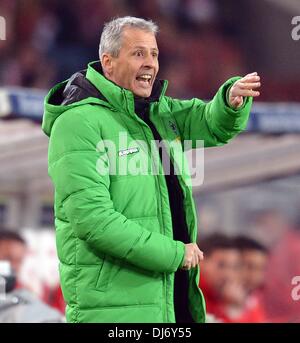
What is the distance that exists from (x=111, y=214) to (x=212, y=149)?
2276 millimetres

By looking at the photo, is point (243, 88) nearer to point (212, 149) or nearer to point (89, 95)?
point (89, 95)

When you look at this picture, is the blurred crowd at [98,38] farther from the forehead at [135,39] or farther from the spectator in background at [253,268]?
the forehead at [135,39]

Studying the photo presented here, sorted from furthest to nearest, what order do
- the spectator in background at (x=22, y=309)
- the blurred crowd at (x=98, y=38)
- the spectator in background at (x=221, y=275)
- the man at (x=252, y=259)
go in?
the blurred crowd at (x=98, y=38)
the man at (x=252, y=259)
the spectator in background at (x=221, y=275)
the spectator in background at (x=22, y=309)

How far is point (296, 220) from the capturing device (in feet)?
13.2

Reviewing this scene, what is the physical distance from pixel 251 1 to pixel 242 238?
1.20m

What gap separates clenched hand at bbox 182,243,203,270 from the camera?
1.89 meters

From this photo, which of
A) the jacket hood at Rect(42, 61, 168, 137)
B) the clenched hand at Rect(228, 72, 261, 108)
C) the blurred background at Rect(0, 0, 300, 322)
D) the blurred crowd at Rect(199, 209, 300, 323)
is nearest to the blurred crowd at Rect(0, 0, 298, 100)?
the blurred background at Rect(0, 0, 300, 322)

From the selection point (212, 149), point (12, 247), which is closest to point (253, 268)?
point (212, 149)

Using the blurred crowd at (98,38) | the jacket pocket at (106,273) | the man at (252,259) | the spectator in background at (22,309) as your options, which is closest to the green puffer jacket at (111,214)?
the jacket pocket at (106,273)

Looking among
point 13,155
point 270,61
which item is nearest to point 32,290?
point 13,155

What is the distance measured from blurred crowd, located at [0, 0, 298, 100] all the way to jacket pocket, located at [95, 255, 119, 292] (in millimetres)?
2183

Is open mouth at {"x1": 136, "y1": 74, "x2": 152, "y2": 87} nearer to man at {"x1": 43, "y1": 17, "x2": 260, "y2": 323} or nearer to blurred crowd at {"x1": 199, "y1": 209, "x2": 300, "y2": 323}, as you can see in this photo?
man at {"x1": 43, "y1": 17, "x2": 260, "y2": 323}

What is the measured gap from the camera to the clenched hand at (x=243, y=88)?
1.93 meters
